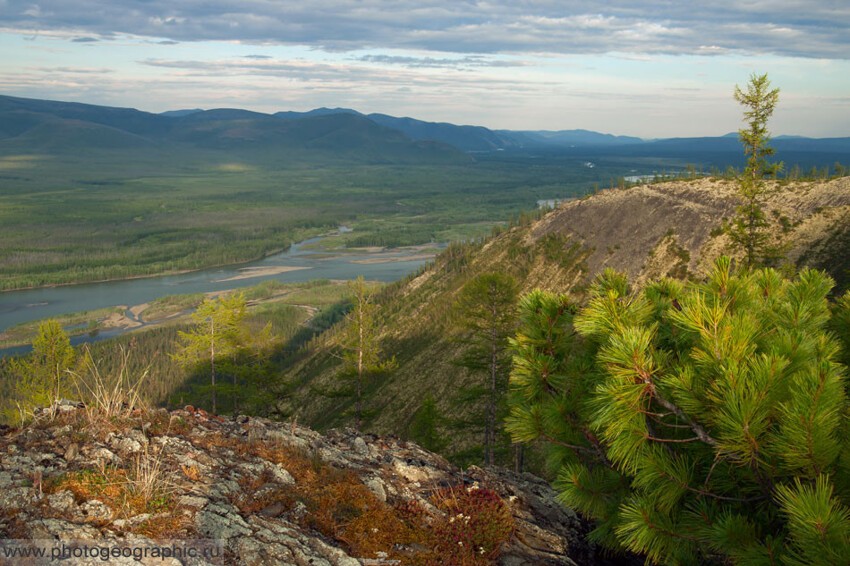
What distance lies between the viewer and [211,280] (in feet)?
483

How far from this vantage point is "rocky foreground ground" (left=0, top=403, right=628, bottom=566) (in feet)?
24.0

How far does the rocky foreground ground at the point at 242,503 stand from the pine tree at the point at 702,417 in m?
1.58

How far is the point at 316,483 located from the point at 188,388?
284 feet

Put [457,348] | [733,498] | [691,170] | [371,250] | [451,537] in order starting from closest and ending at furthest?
1. [733,498]
2. [451,537]
3. [457,348]
4. [691,170]
5. [371,250]

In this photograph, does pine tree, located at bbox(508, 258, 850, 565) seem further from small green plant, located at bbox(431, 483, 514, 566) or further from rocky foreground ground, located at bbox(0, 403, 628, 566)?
rocky foreground ground, located at bbox(0, 403, 628, 566)

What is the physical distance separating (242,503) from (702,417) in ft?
20.5

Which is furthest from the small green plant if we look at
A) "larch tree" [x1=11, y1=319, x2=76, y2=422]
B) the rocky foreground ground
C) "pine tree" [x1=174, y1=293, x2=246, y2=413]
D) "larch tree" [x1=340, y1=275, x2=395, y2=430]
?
"larch tree" [x1=11, y1=319, x2=76, y2=422]

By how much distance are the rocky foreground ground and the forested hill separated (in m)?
19.6

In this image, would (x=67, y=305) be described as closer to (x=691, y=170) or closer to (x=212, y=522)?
(x=691, y=170)

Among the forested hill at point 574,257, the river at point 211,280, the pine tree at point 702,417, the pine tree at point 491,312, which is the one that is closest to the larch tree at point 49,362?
the forested hill at point 574,257

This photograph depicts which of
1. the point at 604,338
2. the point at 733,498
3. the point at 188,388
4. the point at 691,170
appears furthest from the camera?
the point at 188,388

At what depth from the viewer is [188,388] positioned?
88.5 meters

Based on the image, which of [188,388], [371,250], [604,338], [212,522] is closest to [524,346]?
[604,338]

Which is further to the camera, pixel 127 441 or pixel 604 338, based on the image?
pixel 127 441
